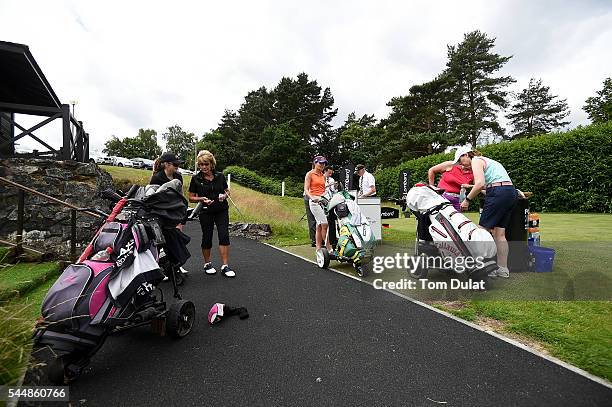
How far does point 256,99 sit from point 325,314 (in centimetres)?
5197

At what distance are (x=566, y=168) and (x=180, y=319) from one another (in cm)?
1533

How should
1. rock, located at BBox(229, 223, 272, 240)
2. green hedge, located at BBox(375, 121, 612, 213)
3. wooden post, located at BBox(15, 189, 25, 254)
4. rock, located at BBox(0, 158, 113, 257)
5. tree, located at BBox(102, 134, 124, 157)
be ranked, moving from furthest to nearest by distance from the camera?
tree, located at BBox(102, 134, 124, 157) → green hedge, located at BBox(375, 121, 612, 213) → rock, located at BBox(229, 223, 272, 240) → rock, located at BBox(0, 158, 113, 257) → wooden post, located at BBox(15, 189, 25, 254)

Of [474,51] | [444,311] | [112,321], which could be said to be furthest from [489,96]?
[112,321]

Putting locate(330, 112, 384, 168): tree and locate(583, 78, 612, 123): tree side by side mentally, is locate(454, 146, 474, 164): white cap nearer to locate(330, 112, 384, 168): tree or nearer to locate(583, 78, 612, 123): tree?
locate(330, 112, 384, 168): tree

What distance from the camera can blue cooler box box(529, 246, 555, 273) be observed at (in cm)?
429

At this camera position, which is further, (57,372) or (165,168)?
(165,168)

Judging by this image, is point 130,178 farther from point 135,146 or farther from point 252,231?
point 135,146

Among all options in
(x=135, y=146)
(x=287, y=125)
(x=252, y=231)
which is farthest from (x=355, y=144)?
(x=135, y=146)

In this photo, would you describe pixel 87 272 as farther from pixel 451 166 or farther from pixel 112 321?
pixel 451 166

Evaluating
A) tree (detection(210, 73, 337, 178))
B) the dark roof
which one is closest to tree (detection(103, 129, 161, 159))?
tree (detection(210, 73, 337, 178))

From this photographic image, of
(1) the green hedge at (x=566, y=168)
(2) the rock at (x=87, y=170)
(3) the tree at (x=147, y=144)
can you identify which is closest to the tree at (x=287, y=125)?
(1) the green hedge at (x=566, y=168)

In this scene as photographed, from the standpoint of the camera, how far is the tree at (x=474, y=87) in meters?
31.7

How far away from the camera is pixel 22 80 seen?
7824mm

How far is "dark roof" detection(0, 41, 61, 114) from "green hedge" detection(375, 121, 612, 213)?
1676 centimetres
